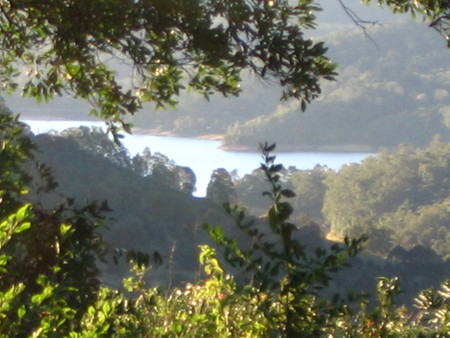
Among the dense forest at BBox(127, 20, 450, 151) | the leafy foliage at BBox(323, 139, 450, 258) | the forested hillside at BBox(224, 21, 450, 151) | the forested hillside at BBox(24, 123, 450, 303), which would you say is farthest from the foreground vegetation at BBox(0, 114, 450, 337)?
the forested hillside at BBox(224, 21, 450, 151)

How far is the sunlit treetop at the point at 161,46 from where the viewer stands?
4613 millimetres

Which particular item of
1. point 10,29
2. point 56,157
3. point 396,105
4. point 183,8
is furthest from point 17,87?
point 396,105

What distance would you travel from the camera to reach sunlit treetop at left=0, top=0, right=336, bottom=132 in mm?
4613

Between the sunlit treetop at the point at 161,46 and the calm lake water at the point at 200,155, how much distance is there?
806cm

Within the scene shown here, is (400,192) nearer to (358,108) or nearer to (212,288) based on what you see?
(358,108)

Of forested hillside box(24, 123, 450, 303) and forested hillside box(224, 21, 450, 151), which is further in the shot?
forested hillside box(224, 21, 450, 151)

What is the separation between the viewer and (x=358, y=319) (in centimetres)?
429

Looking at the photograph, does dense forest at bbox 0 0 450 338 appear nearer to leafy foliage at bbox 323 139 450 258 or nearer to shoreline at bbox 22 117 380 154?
shoreline at bbox 22 117 380 154

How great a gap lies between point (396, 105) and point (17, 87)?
23.6 meters

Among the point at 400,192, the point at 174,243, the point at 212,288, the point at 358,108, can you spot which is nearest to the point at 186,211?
the point at 174,243

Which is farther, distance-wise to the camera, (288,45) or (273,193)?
(288,45)

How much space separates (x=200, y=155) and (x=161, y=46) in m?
13.2

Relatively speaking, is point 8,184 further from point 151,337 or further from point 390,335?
point 390,335

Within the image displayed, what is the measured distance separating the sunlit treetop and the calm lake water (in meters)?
8.06
